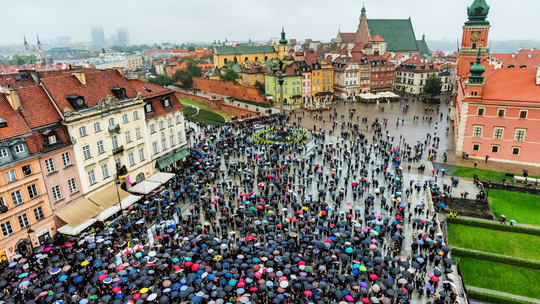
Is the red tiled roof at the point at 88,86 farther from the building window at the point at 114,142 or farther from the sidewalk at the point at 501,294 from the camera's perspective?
the sidewalk at the point at 501,294

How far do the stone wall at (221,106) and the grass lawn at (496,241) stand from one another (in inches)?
1799

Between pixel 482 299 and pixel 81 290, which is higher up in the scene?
pixel 81 290

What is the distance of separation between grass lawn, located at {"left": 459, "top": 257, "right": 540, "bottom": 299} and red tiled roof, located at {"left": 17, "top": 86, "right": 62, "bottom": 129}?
34.6 metres

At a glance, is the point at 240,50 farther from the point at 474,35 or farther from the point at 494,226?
the point at 494,226

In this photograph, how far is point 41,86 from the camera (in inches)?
1188

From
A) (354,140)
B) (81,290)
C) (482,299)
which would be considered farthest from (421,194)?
(81,290)

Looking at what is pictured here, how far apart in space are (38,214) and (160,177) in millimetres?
11991

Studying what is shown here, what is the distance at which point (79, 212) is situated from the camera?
29.9m

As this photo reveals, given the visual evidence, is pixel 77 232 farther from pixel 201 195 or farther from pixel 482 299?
pixel 482 299

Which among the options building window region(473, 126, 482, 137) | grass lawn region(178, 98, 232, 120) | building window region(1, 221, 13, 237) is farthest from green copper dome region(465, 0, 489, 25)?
building window region(1, 221, 13, 237)

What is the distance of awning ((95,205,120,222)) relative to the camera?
98.1 ft

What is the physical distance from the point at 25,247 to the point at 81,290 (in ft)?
29.2

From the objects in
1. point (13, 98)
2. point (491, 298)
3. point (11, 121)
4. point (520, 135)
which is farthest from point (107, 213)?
point (520, 135)

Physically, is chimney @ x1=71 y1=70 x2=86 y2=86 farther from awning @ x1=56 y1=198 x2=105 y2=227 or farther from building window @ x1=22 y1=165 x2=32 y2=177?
awning @ x1=56 y1=198 x2=105 y2=227
